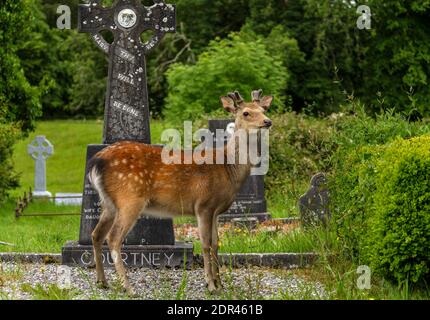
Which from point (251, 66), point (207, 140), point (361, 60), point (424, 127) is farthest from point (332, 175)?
point (361, 60)

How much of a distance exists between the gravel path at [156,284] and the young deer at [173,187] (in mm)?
323

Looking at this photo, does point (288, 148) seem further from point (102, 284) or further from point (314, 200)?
point (102, 284)

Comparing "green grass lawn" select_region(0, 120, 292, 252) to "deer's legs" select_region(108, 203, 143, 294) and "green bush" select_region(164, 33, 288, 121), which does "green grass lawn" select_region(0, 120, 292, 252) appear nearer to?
"green bush" select_region(164, 33, 288, 121)

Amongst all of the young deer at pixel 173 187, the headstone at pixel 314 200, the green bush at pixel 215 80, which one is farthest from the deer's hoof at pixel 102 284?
the green bush at pixel 215 80

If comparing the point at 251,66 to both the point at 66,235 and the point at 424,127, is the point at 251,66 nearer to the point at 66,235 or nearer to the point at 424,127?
the point at 66,235

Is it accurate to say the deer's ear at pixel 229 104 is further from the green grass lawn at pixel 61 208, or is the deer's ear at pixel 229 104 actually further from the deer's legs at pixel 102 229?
the green grass lawn at pixel 61 208

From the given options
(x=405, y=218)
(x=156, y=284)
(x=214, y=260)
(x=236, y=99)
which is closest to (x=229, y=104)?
(x=236, y=99)

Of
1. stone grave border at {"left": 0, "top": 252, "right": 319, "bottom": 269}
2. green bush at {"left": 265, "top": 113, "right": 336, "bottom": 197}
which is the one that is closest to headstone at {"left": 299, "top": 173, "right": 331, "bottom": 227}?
stone grave border at {"left": 0, "top": 252, "right": 319, "bottom": 269}

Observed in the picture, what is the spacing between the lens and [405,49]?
2991 centimetres

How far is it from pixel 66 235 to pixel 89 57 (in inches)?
1014

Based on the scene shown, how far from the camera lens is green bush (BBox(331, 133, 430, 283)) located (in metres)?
7.46

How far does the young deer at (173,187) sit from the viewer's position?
27.9 feet

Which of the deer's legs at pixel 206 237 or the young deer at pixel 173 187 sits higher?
the young deer at pixel 173 187

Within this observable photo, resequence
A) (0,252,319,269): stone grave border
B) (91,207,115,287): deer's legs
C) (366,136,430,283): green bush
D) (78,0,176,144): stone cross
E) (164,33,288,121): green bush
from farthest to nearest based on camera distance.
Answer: (164,33,288,121): green bush → (78,0,176,144): stone cross → (0,252,319,269): stone grave border → (91,207,115,287): deer's legs → (366,136,430,283): green bush
